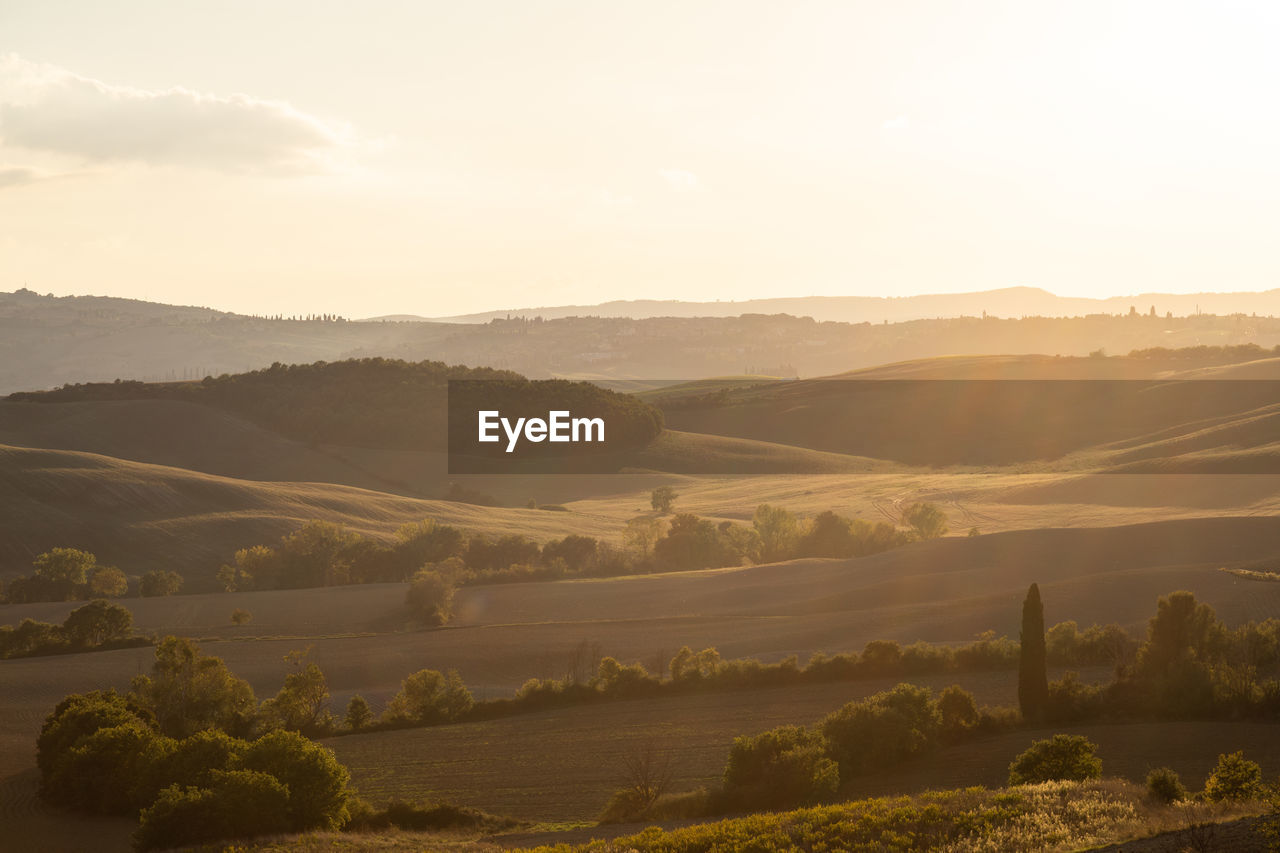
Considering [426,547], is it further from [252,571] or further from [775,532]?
[775,532]

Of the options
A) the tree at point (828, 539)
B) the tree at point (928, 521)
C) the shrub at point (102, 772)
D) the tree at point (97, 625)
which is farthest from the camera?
the tree at point (928, 521)

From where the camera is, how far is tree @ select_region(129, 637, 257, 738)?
36.6 metres

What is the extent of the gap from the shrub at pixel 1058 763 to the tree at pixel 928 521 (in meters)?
55.9

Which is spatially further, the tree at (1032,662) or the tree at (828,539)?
the tree at (828,539)

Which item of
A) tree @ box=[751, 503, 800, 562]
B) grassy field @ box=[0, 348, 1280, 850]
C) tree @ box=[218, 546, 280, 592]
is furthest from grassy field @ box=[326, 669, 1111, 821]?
tree @ box=[751, 503, 800, 562]

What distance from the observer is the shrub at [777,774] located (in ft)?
91.5

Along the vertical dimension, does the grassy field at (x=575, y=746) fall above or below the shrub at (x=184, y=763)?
below

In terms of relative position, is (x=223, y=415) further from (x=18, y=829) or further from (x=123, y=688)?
(x=18, y=829)

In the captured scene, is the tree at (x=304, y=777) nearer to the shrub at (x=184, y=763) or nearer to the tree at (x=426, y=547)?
the shrub at (x=184, y=763)

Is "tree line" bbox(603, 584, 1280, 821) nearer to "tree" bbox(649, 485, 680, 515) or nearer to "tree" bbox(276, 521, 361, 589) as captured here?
"tree" bbox(276, 521, 361, 589)

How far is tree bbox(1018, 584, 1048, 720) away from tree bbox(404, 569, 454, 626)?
32.6 metres

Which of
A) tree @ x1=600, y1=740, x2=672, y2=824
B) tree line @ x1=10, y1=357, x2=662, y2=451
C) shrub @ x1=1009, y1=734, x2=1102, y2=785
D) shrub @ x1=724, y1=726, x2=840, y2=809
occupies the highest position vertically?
tree line @ x1=10, y1=357, x2=662, y2=451

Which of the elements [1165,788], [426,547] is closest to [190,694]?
[1165,788]

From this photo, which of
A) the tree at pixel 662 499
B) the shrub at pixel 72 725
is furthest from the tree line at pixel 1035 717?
the tree at pixel 662 499
